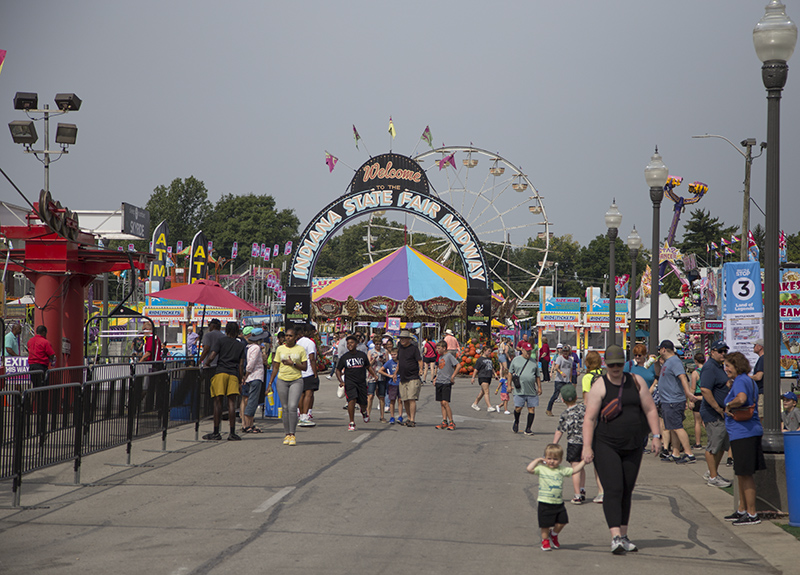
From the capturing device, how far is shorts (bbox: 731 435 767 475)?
874cm

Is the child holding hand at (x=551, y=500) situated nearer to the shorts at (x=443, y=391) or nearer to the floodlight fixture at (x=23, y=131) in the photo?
the shorts at (x=443, y=391)

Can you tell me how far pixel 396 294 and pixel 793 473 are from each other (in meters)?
33.9

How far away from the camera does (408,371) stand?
17031mm

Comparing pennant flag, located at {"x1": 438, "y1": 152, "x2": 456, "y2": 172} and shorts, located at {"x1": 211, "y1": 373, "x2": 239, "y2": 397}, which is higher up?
pennant flag, located at {"x1": 438, "y1": 152, "x2": 456, "y2": 172}

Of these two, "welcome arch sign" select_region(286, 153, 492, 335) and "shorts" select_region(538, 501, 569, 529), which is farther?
"welcome arch sign" select_region(286, 153, 492, 335)

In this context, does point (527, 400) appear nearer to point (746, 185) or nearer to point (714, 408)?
point (714, 408)

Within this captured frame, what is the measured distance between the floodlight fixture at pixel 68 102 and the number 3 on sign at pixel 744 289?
1492 cm

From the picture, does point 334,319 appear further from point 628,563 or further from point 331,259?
point 331,259

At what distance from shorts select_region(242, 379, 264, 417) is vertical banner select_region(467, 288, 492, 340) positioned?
26.3 meters

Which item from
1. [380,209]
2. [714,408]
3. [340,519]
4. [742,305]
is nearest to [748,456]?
[714,408]

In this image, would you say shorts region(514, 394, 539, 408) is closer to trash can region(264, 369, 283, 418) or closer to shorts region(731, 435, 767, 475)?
trash can region(264, 369, 283, 418)

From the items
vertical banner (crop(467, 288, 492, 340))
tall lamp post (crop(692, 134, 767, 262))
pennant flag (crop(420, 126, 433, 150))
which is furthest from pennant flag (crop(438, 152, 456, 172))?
tall lamp post (crop(692, 134, 767, 262))

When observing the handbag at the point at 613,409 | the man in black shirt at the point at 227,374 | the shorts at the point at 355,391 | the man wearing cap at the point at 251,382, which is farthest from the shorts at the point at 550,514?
the man wearing cap at the point at 251,382

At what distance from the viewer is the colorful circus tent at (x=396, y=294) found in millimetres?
42281
